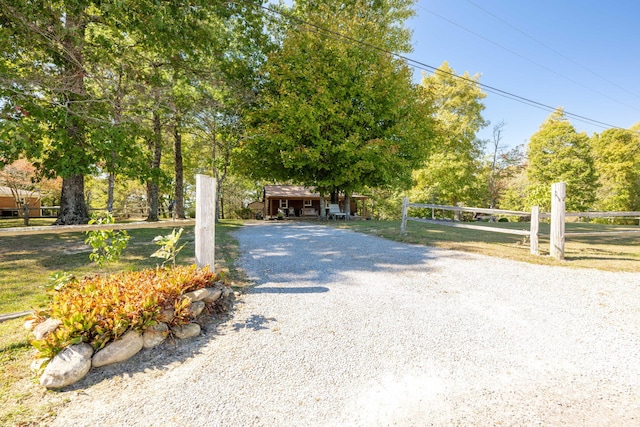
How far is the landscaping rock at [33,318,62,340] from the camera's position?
276cm

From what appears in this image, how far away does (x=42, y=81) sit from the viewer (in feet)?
22.9

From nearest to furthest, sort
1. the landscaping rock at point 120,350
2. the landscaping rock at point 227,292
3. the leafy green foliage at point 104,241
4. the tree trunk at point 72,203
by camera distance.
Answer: the landscaping rock at point 120,350 → the leafy green foliage at point 104,241 → the landscaping rock at point 227,292 → the tree trunk at point 72,203

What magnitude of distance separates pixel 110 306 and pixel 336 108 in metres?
14.3

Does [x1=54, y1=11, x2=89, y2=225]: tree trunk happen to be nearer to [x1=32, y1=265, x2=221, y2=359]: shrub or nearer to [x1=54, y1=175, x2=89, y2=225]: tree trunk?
[x1=54, y1=175, x2=89, y2=225]: tree trunk

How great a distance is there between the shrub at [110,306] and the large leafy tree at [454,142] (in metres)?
23.8

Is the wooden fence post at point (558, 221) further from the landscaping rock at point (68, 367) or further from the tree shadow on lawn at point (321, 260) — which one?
the landscaping rock at point (68, 367)

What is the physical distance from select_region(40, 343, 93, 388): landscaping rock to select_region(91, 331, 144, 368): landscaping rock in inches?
3.1

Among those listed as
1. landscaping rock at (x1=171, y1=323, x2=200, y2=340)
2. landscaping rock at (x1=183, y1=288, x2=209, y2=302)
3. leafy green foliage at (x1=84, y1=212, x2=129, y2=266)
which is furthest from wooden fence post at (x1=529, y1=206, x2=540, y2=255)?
leafy green foliage at (x1=84, y1=212, x2=129, y2=266)

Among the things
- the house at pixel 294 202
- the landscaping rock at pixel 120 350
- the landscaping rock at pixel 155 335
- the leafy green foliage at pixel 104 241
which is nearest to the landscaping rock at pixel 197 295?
the landscaping rock at pixel 155 335

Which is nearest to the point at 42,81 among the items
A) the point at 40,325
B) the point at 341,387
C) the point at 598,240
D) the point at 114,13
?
the point at 114,13

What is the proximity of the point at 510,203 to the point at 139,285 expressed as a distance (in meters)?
33.2

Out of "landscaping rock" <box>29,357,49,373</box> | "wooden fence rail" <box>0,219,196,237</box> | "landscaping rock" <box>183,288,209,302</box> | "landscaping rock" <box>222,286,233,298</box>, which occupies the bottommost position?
"landscaping rock" <box>29,357,49,373</box>

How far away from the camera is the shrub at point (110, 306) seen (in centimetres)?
260

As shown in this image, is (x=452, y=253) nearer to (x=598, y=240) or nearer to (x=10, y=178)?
(x=598, y=240)
